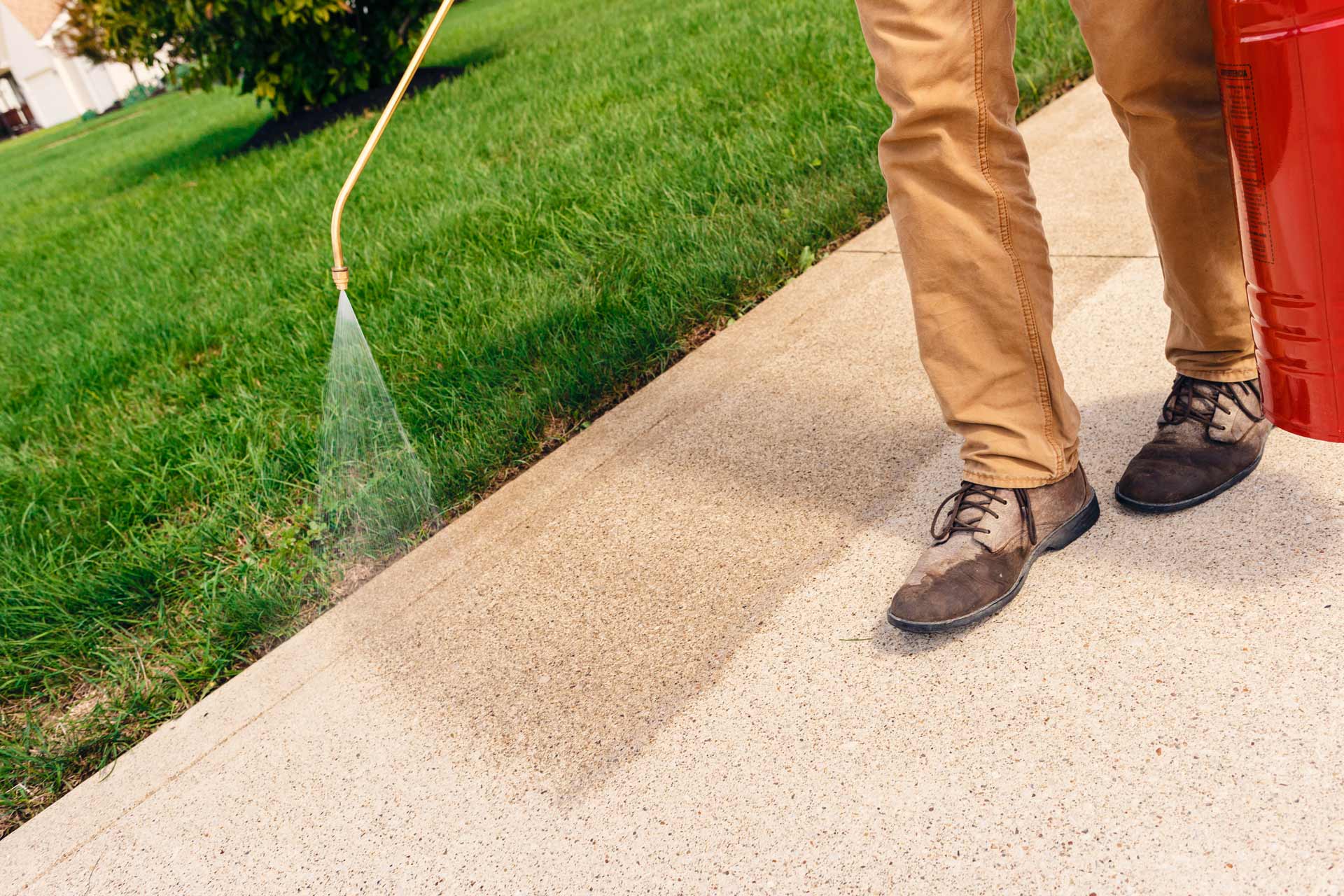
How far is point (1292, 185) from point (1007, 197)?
18.1 inches

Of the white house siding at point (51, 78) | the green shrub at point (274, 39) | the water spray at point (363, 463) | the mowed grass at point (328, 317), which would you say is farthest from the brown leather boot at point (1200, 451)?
the white house siding at point (51, 78)

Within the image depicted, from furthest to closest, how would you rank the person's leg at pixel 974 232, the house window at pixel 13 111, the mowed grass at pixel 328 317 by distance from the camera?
the house window at pixel 13 111
the mowed grass at pixel 328 317
the person's leg at pixel 974 232

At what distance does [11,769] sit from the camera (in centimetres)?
219

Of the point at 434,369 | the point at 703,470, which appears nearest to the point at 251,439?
the point at 434,369

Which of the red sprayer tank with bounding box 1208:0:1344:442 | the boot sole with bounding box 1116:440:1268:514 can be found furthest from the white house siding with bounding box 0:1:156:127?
the red sprayer tank with bounding box 1208:0:1344:442

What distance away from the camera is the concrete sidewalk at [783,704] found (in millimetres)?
1440

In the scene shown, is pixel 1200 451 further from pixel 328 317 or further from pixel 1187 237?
pixel 328 317

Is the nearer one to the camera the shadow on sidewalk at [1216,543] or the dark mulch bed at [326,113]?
the shadow on sidewalk at [1216,543]

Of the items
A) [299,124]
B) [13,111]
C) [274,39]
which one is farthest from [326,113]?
[13,111]

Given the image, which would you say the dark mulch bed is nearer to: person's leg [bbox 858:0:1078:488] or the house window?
person's leg [bbox 858:0:1078:488]

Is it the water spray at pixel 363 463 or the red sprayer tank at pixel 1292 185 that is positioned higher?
the red sprayer tank at pixel 1292 185

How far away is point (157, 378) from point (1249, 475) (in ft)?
11.9

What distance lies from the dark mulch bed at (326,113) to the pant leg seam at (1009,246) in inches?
327

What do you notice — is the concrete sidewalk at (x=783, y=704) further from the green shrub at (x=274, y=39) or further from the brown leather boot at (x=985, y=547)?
the green shrub at (x=274, y=39)
